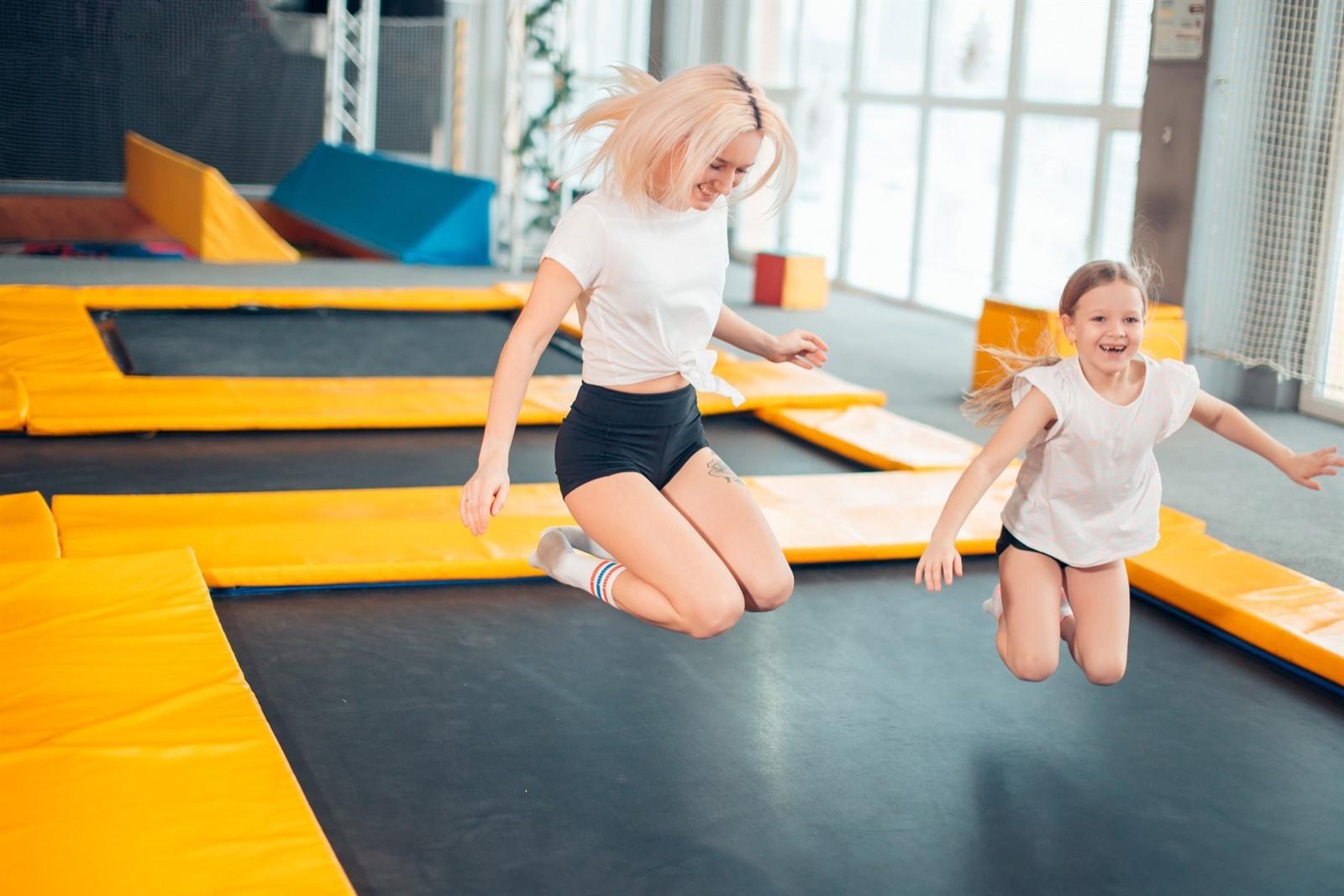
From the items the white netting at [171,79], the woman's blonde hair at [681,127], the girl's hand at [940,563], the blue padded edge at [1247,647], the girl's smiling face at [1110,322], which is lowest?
the blue padded edge at [1247,647]

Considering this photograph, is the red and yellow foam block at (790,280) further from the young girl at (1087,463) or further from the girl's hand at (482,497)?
the girl's hand at (482,497)

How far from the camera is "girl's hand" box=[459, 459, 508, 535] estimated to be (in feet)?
7.12

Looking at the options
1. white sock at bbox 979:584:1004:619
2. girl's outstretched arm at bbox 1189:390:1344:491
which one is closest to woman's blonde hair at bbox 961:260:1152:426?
girl's outstretched arm at bbox 1189:390:1344:491

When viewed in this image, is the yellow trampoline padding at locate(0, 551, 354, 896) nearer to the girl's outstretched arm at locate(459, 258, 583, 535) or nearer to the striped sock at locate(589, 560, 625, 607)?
the girl's outstretched arm at locate(459, 258, 583, 535)

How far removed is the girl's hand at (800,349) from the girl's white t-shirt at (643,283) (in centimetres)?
17

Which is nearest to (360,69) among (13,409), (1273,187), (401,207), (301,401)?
(401,207)

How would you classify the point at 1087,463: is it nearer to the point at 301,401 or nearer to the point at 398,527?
the point at 398,527

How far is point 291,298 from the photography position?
7.18m

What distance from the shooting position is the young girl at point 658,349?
235 centimetres

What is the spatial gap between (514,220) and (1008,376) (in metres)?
7.06

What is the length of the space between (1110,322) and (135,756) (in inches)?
71.7

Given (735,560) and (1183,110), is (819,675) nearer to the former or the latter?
(735,560)

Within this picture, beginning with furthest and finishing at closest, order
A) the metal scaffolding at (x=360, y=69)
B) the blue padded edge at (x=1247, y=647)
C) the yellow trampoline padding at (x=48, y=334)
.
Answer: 1. the metal scaffolding at (x=360, y=69)
2. the yellow trampoline padding at (x=48, y=334)
3. the blue padded edge at (x=1247, y=647)

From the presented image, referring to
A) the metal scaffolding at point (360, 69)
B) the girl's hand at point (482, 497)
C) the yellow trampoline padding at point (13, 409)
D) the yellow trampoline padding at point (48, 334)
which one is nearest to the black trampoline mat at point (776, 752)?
the girl's hand at point (482, 497)
